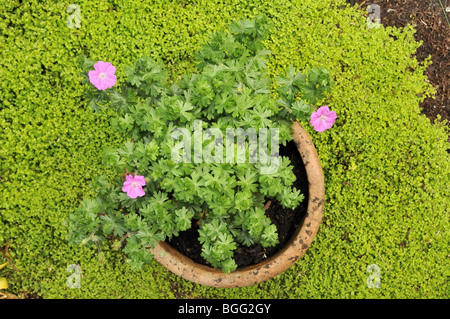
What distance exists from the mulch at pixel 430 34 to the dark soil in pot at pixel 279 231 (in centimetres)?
164

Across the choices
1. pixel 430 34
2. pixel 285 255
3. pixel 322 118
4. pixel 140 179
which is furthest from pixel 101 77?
pixel 430 34

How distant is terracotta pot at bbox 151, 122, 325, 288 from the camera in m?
3.36

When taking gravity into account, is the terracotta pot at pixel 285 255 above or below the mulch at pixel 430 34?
below

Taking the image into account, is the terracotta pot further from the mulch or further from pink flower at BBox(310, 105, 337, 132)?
the mulch

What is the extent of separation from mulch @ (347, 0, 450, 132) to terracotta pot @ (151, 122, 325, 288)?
1.69 m

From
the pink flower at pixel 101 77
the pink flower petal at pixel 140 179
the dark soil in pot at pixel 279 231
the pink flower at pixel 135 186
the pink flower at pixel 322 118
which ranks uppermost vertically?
the pink flower at pixel 101 77

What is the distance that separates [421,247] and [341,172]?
1.09 meters

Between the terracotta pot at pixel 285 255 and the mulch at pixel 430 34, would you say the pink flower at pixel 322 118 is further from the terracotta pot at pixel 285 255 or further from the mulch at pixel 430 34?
the mulch at pixel 430 34

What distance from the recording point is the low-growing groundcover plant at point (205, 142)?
101 inches

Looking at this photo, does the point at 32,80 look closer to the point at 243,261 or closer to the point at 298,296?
the point at 243,261

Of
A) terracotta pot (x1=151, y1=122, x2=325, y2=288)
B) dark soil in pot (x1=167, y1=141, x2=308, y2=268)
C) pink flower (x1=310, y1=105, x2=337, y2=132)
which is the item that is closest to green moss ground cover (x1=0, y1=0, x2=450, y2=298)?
dark soil in pot (x1=167, y1=141, x2=308, y2=268)

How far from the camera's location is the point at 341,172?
411 cm

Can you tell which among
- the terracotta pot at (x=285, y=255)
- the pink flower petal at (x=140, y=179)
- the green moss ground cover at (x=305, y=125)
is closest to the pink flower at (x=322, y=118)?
the terracotta pot at (x=285, y=255)

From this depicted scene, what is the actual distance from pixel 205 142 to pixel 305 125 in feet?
5.85
